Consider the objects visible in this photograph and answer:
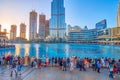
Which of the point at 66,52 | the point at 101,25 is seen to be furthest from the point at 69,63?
the point at 101,25

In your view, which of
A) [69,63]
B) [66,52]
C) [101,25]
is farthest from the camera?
[101,25]

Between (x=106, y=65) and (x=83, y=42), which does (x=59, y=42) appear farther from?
(x=106, y=65)

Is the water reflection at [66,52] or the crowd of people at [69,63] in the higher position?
the crowd of people at [69,63]

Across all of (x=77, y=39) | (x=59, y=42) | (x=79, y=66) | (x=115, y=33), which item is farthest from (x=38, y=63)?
(x=59, y=42)

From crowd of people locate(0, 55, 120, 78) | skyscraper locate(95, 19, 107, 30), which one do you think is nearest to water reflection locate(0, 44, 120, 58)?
crowd of people locate(0, 55, 120, 78)

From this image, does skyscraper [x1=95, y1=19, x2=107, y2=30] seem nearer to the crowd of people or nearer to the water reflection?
the water reflection

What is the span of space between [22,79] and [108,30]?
118m

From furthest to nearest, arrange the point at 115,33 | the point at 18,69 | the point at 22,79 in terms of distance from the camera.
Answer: the point at 115,33 < the point at 18,69 < the point at 22,79

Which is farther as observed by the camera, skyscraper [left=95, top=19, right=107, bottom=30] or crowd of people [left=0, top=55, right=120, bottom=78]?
skyscraper [left=95, top=19, right=107, bottom=30]

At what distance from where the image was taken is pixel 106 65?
578 inches

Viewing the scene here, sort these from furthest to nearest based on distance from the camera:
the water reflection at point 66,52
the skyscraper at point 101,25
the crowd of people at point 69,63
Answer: the skyscraper at point 101,25, the water reflection at point 66,52, the crowd of people at point 69,63

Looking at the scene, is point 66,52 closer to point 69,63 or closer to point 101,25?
point 69,63

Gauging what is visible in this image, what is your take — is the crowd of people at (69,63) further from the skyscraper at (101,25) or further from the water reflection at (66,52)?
the skyscraper at (101,25)

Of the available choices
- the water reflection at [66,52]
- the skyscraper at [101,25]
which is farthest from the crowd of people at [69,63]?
the skyscraper at [101,25]
